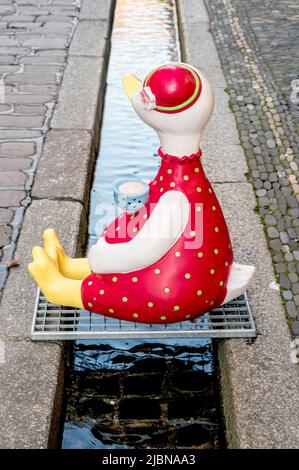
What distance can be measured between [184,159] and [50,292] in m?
0.95

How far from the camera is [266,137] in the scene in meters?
5.55

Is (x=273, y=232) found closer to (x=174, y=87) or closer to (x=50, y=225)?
(x=50, y=225)

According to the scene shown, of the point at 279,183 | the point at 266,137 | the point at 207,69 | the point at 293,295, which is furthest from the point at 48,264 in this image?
the point at 207,69

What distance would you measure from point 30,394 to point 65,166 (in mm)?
2347

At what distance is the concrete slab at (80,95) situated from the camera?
224 inches

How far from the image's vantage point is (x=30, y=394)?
9.89 feet

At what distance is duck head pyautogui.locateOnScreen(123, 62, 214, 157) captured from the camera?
9.01 ft

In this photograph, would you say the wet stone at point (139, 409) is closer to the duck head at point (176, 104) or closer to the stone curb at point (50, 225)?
the stone curb at point (50, 225)

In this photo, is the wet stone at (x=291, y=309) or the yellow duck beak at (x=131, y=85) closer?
the yellow duck beak at (x=131, y=85)

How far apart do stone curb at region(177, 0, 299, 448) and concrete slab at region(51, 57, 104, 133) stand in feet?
4.75

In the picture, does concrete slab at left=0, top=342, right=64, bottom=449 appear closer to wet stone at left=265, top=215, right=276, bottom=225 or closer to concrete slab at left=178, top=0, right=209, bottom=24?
wet stone at left=265, top=215, right=276, bottom=225

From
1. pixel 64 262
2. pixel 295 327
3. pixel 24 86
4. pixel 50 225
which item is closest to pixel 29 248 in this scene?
pixel 50 225

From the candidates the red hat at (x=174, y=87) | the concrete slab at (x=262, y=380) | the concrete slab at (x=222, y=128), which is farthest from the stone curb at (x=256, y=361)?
the red hat at (x=174, y=87)

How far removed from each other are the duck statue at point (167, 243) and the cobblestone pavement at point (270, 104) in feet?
2.45
